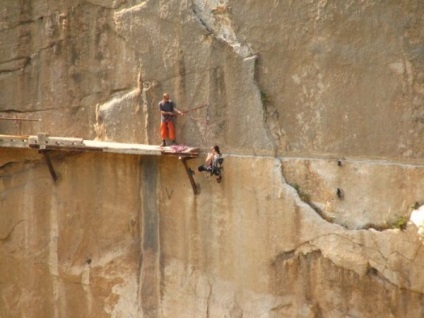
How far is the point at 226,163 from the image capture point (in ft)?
22.7

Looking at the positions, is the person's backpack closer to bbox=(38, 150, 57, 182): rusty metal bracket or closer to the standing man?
the standing man

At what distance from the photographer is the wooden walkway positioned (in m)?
6.95

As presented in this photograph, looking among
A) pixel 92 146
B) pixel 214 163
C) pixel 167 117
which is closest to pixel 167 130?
pixel 167 117

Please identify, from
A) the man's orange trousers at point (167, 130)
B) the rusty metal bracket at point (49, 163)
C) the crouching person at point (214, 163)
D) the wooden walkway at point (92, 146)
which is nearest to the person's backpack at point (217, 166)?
the crouching person at point (214, 163)

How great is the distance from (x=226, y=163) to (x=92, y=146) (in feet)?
5.41

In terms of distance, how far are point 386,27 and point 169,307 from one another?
4.21m

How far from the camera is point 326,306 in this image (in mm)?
6512

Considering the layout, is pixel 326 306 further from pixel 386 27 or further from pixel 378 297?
pixel 386 27

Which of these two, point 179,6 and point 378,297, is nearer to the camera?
point 378,297

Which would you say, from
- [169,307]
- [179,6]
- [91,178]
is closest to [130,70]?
[179,6]

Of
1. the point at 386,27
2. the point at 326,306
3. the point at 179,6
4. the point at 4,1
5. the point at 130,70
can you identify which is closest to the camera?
the point at 386,27

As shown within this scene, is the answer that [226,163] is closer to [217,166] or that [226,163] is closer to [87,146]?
[217,166]

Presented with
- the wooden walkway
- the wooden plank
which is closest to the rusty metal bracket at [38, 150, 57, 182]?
the wooden walkway

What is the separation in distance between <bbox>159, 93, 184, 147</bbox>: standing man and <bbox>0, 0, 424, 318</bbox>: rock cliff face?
138mm
